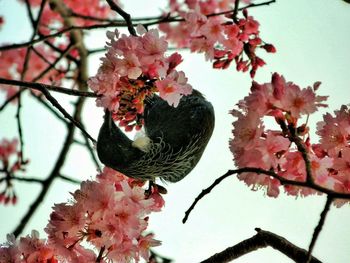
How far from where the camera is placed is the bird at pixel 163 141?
1.59m

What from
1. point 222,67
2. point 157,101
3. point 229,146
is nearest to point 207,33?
point 222,67

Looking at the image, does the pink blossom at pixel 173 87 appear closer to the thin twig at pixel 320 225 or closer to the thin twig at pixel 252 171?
the thin twig at pixel 252 171

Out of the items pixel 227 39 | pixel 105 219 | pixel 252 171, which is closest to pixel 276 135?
pixel 252 171

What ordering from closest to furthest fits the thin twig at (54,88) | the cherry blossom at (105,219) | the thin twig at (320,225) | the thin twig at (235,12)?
the thin twig at (320,225) → the thin twig at (54,88) → the cherry blossom at (105,219) → the thin twig at (235,12)

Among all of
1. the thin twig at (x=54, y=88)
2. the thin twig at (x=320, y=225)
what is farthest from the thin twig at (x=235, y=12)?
the thin twig at (x=320, y=225)

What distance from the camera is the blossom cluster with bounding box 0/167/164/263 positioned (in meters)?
1.81

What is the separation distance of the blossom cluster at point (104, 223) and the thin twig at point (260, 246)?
0.32 metres

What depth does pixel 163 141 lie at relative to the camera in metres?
1.66

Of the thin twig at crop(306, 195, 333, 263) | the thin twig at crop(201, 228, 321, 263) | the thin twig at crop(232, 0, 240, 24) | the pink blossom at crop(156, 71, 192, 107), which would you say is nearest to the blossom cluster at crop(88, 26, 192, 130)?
the pink blossom at crop(156, 71, 192, 107)

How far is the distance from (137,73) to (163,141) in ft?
0.78

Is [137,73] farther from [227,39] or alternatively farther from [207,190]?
[227,39]

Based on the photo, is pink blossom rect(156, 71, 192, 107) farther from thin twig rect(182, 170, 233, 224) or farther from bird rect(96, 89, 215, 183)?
thin twig rect(182, 170, 233, 224)

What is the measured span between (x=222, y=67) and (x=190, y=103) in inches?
35.7

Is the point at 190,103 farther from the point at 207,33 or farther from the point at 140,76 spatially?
the point at 207,33
